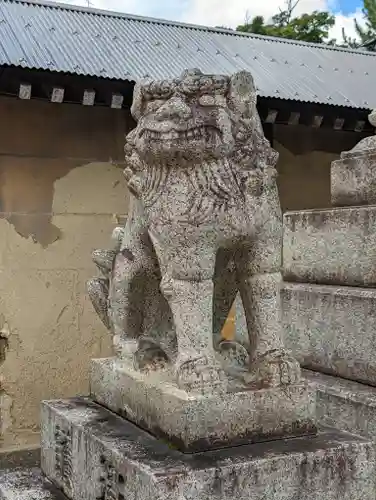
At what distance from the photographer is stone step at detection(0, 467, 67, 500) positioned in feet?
8.23

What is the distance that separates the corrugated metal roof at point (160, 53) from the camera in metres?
4.82

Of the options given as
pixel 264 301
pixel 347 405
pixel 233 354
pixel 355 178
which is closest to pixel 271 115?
pixel 355 178

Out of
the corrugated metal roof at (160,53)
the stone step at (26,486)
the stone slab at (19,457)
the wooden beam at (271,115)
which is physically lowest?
the stone slab at (19,457)

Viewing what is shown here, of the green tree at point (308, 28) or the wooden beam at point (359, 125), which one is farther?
the green tree at point (308, 28)

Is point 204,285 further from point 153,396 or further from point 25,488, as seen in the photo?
point 25,488

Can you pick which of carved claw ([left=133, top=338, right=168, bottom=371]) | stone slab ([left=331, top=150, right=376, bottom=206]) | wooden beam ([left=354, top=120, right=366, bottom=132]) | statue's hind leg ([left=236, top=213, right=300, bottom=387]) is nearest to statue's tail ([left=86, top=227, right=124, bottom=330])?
carved claw ([left=133, top=338, right=168, bottom=371])

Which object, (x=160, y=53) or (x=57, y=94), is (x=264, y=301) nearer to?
(x=57, y=94)

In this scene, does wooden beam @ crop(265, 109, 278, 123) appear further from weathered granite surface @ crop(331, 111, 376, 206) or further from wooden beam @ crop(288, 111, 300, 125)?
weathered granite surface @ crop(331, 111, 376, 206)

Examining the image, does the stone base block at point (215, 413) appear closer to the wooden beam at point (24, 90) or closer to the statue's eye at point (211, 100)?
the statue's eye at point (211, 100)

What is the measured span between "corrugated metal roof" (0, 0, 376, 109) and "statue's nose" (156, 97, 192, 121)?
260cm

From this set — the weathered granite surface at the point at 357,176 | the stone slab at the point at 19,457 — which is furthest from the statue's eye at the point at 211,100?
the stone slab at the point at 19,457

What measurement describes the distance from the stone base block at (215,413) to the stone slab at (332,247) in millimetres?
1240

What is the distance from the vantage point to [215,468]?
6.36 feet

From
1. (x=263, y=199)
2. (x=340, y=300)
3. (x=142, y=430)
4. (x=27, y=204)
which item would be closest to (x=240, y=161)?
(x=263, y=199)
